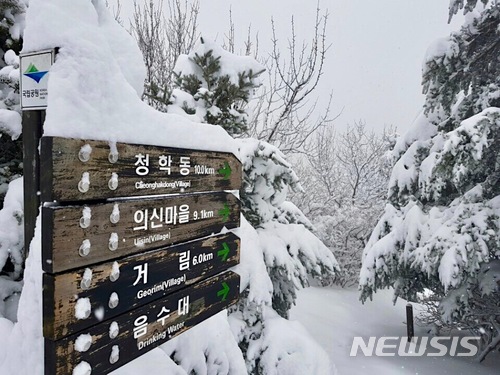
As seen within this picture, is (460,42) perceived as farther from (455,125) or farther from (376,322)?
(376,322)

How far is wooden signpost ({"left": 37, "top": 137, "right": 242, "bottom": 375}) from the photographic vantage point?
1102mm

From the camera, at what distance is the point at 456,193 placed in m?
6.89

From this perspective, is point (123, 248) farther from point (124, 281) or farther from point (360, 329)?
point (360, 329)

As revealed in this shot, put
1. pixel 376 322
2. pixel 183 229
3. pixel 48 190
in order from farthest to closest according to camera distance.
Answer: pixel 376 322, pixel 183 229, pixel 48 190

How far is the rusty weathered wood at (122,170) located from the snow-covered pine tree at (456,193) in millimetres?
4366

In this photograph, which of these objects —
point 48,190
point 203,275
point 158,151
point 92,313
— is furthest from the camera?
point 203,275

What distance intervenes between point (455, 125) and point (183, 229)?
21.8 ft

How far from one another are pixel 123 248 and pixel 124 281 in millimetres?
125

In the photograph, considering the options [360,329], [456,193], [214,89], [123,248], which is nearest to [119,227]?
[123,248]

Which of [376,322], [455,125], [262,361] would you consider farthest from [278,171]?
[376,322]

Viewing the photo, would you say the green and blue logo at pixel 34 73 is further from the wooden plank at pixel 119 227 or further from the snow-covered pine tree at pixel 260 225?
the snow-covered pine tree at pixel 260 225

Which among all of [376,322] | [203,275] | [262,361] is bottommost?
[376,322]

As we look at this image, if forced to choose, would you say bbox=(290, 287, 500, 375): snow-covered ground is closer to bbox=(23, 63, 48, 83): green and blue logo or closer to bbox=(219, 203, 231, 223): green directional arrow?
bbox=(219, 203, 231, 223): green directional arrow

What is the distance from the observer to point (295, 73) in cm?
836
